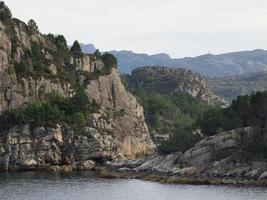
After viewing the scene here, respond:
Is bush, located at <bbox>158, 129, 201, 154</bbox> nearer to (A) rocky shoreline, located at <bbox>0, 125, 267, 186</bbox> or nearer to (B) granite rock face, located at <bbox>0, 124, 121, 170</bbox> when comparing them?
(A) rocky shoreline, located at <bbox>0, 125, 267, 186</bbox>

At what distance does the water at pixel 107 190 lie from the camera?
12569cm

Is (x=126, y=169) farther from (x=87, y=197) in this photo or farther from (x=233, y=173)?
(x=87, y=197)

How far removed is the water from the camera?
12569 cm

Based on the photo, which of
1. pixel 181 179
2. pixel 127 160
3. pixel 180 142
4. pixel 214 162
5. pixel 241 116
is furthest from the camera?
pixel 127 160

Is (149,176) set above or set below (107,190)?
below

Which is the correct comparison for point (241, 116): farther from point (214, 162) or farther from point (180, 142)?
point (214, 162)

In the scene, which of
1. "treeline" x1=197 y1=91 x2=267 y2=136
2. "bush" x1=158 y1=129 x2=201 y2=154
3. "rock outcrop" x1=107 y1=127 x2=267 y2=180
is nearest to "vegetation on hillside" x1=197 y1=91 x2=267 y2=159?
"treeline" x1=197 y1=91 x2=267 y2=136

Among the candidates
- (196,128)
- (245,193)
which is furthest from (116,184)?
(196,128)

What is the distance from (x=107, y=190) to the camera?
456 ft

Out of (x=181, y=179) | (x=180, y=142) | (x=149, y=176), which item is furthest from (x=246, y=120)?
(x=181, y=179)

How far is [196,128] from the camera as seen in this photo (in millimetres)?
188750

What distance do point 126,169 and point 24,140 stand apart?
3225 centimetres

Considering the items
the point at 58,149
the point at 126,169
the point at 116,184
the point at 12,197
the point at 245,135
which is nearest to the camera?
the point at 12,197

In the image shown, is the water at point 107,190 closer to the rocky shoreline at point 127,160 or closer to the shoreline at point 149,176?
the shoreline at point 149,176
